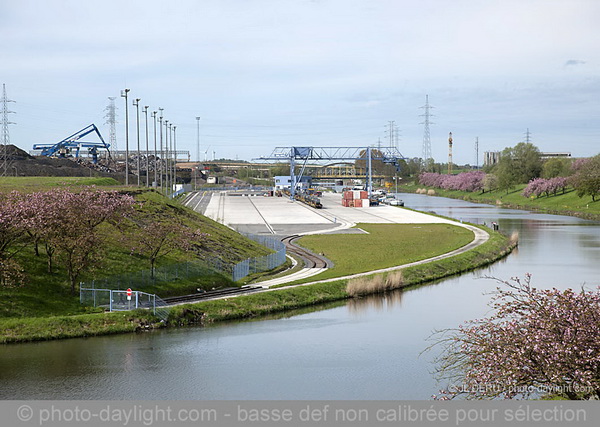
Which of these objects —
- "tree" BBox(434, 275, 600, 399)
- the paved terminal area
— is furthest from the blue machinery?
"tree" BBox(434, 275, 600, 399)

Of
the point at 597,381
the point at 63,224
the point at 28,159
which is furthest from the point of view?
the point at 28,159

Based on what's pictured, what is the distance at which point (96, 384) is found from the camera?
1072 inches

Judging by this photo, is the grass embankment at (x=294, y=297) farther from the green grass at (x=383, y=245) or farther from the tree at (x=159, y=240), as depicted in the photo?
the tree at (x=159, y=240)

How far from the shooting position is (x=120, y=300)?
3897cm

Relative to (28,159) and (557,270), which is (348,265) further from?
(28,159)

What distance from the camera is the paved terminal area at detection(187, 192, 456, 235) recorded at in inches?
3387

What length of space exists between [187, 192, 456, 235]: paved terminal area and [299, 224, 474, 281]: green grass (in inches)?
232

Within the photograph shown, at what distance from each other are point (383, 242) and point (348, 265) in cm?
1635

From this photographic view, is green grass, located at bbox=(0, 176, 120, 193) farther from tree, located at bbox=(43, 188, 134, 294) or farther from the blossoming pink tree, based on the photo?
the blossoming pink tree

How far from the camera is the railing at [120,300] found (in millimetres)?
37750

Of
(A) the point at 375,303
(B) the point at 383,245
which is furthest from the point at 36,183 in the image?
(A) the point at 375,303

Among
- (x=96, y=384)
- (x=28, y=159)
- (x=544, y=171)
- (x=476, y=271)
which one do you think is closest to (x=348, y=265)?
(x=476, y=271)

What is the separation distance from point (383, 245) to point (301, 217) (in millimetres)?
34473

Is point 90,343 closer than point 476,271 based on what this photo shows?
Yes
